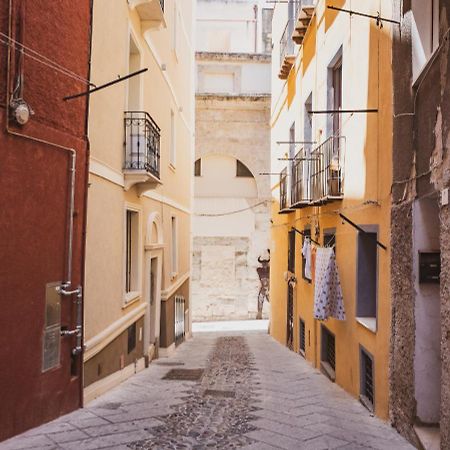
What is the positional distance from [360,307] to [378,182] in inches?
82.6

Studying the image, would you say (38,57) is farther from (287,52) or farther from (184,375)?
(287,52)

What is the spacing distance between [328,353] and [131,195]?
16.4 ft

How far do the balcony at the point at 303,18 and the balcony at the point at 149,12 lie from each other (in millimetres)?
3720

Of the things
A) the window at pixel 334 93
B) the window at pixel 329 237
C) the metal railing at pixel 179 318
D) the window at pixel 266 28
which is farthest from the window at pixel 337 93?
the window at pixel 266 28

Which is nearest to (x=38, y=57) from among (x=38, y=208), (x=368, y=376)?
(x=38, y=208)

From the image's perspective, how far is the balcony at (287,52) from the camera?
16.1m

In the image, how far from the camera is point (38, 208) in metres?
6.55

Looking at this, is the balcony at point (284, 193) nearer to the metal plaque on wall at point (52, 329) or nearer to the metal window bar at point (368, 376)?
the metal window bar at point (368, 376)

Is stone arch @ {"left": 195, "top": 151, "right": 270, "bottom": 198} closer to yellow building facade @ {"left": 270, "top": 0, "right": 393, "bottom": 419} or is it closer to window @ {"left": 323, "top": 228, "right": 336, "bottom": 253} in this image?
yellow building facade @ {"left": 270, "top": 0, "right": 393, "bottom": 419}

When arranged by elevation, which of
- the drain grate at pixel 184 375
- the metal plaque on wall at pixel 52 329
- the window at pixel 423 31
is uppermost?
the window at pixel 423 31

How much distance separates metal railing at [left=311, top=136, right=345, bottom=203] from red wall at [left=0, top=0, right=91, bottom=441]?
15.6 ft

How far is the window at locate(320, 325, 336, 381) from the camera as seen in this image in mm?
10781

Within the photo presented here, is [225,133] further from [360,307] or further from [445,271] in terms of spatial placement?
[445,271]

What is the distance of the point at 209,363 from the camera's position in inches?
488
